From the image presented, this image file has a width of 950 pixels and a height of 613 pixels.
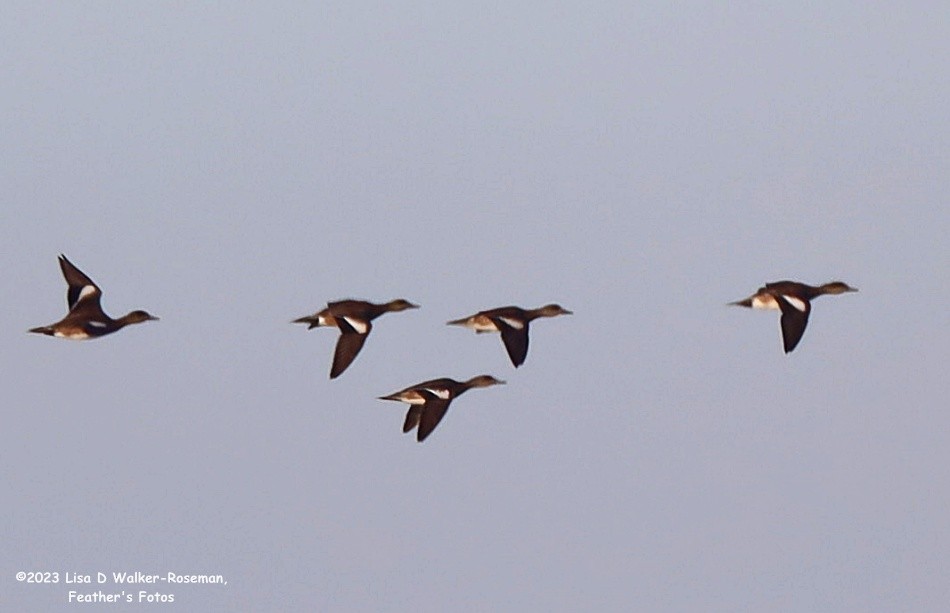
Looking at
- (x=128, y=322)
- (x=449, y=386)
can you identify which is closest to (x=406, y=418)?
(x=449, y=386)

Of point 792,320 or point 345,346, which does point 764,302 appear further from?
point 345,346

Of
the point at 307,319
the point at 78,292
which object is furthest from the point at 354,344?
the point at 78,292

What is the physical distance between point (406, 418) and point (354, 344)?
1.90 metres

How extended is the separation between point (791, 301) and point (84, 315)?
12.7 metres

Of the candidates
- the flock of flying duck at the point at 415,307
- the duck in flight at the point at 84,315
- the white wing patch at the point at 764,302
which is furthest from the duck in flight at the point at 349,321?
the white wing patch at the point at 764,302

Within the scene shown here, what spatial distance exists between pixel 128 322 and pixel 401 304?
16.3ft

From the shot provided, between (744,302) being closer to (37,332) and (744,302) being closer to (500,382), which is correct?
(500,382)

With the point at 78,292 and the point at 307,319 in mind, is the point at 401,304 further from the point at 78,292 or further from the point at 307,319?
the point at 78,292

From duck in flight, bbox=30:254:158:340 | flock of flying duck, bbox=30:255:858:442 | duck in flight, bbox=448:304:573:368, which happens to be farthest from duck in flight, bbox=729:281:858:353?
duck in flight, bbox=30:254:158:340

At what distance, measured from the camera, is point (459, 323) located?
5950 cm

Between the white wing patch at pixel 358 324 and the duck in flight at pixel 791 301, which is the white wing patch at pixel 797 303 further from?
the white wing patch at pixel 358 324

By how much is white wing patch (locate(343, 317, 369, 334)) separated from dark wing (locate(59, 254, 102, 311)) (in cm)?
452

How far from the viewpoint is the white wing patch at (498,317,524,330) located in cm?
5878

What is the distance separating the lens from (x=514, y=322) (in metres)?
58.9
